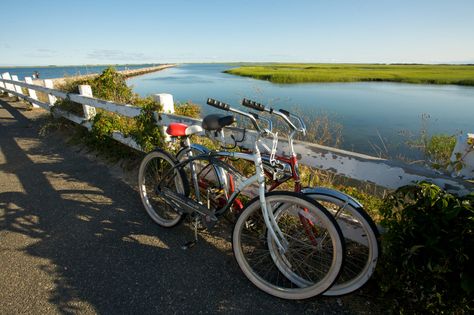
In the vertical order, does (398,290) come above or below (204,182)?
below

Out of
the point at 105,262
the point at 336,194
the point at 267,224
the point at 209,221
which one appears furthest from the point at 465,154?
the point at 105,262

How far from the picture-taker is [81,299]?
2.36 metres

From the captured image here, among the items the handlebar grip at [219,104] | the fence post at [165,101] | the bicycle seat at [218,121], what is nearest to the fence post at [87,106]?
the fence post at [165,101]

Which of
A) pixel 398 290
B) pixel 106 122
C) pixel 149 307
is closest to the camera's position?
pixel 398 290

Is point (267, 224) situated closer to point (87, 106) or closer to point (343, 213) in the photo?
point (343, 213)

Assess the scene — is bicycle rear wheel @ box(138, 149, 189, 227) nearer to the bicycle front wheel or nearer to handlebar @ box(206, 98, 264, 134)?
the bicycle front wheel

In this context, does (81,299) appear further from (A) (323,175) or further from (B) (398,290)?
(A) (323,175)

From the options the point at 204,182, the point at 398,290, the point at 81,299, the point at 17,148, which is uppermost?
the point at 204,182

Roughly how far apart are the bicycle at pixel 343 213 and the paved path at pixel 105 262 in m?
0.25

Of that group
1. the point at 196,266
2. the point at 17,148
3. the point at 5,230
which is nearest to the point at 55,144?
the point at 17,148

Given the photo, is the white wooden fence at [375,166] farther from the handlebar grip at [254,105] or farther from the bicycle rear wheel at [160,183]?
the handlebar grip at [254,105]

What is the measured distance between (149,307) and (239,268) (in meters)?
0.92

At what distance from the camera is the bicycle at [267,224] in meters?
2.23

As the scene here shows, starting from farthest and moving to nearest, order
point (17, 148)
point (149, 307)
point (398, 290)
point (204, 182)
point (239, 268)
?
point (17, 148) → point (204, 182) → point (239, 268) → point (149, 307) → point (398, 290)
